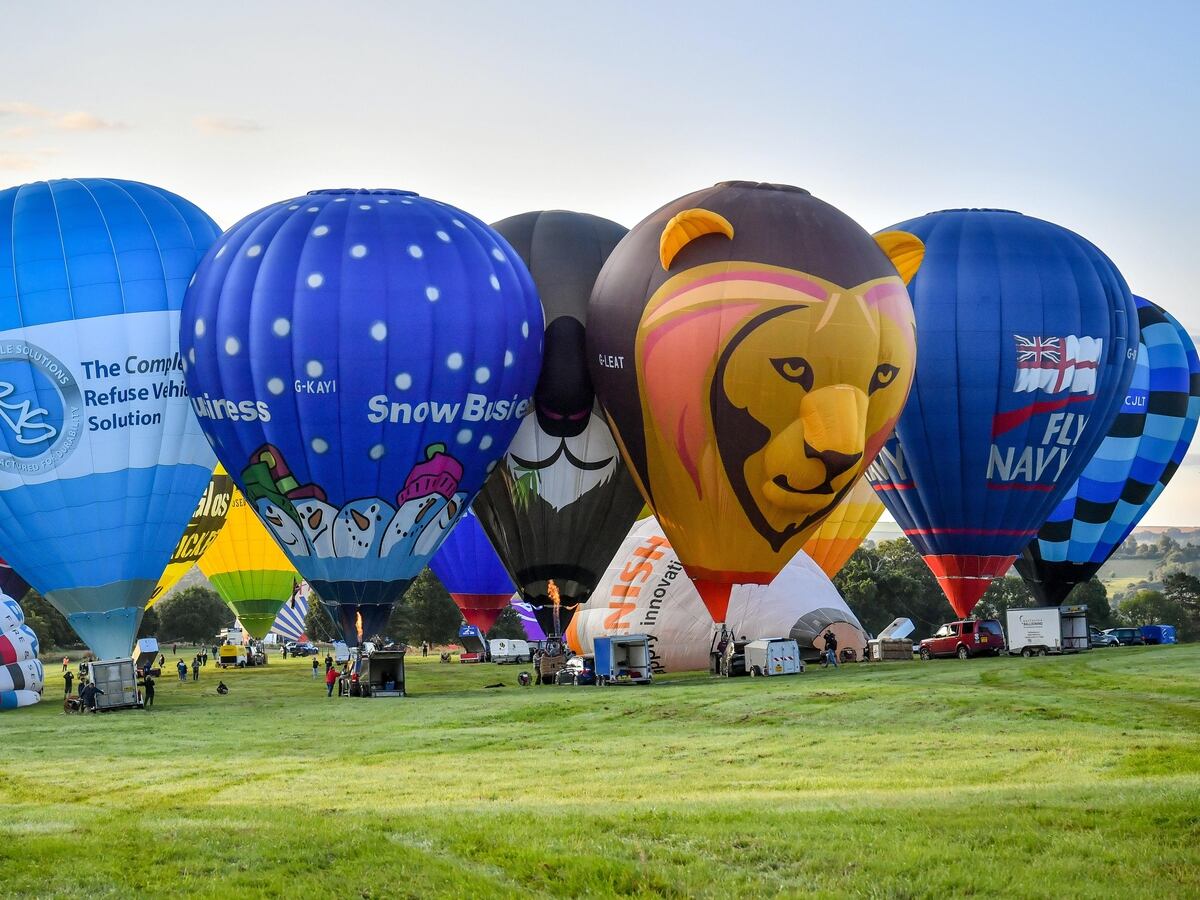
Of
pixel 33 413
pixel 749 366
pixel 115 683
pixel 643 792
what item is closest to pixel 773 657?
pixel 749 366

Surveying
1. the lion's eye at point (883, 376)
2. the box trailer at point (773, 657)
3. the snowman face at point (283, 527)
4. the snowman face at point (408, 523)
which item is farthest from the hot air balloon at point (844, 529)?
the snowman face at point (283, 527)

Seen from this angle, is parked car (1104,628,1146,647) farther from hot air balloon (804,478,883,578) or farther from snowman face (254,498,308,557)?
snowman face (254,498,308,557)

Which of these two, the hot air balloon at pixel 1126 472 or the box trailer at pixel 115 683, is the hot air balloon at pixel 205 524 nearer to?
the box trailer at pixel 115 683

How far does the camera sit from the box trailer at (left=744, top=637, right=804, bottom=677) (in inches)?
1363

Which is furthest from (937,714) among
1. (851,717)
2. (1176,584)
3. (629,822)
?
(1176,584)

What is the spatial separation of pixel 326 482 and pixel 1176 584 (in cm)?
7193

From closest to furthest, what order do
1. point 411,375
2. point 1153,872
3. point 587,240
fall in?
point 1153,872, point 411,375, point 587,240

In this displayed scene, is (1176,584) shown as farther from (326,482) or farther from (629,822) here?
(629,822)

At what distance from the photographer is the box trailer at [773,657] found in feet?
114

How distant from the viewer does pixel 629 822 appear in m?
14.9

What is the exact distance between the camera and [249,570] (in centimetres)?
5509

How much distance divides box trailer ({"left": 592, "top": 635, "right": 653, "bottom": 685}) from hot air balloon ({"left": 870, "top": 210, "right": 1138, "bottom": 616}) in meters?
8.82

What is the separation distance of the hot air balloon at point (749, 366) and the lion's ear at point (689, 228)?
3 cm

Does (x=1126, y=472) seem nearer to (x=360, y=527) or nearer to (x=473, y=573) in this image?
(x=473, y=573)
